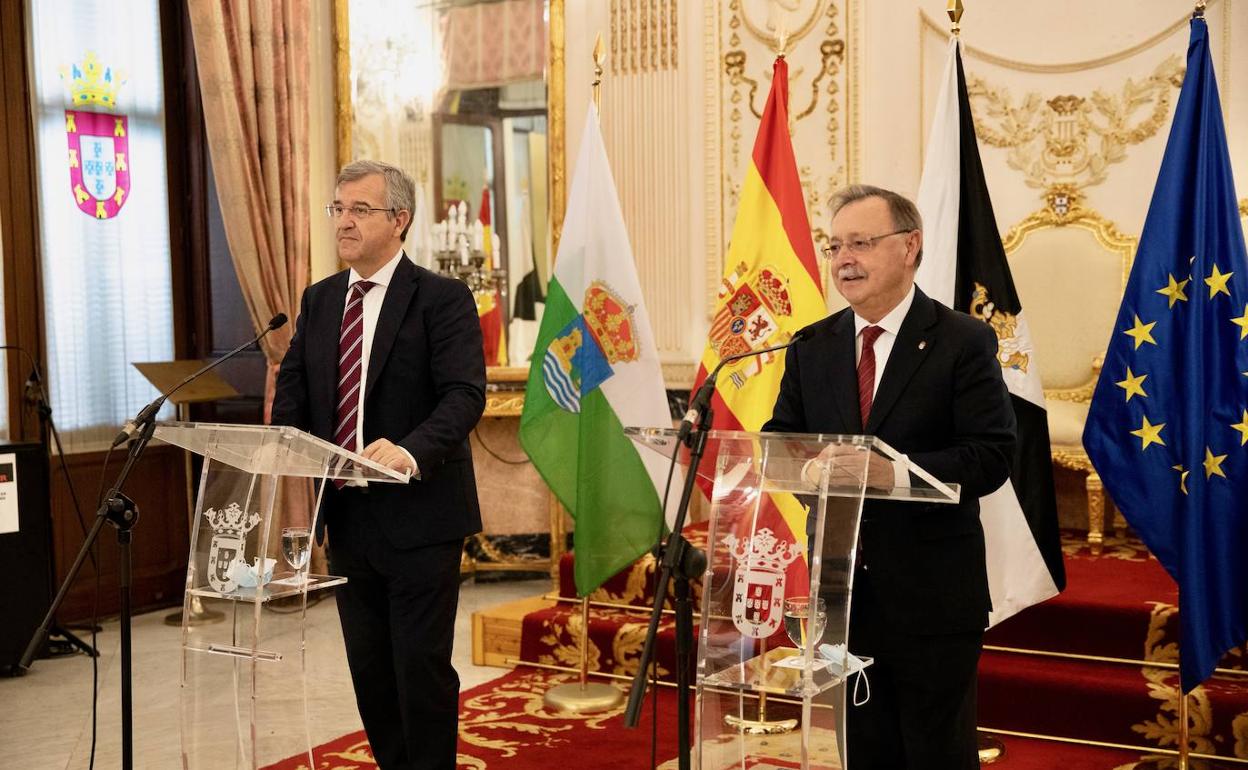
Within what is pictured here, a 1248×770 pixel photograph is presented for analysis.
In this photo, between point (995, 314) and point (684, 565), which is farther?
point (995, 314)

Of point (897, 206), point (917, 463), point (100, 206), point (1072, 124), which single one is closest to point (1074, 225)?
point (1072, 124)

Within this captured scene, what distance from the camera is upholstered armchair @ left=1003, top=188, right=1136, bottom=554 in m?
5.43

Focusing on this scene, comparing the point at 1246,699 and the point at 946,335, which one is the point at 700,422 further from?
the point at 1246,699

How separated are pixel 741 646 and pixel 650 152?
4473 millimetres

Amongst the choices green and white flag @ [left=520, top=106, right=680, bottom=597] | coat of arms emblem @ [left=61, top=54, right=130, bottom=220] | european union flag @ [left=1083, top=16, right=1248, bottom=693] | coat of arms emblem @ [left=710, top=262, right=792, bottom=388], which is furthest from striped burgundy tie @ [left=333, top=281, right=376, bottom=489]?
coat of arms emblem @ [left=61, top=54, right=130, bottom=220]

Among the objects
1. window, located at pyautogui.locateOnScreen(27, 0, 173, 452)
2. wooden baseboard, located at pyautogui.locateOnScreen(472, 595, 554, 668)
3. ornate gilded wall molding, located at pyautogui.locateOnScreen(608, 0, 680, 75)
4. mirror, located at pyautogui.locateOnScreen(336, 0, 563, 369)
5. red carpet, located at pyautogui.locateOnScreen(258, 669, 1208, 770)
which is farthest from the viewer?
mirror, located at pyautogui.locateOnScreen(336, 0, 563, 369)

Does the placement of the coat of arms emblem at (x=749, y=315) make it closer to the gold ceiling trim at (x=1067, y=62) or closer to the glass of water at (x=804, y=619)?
the gold ceiling trim at (x=1067, y=62)

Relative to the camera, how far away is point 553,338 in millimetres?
4648

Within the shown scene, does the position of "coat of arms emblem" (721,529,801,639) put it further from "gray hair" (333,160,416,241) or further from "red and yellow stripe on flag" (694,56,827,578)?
"red and yellow stripe on flag" (694,56,827,578)

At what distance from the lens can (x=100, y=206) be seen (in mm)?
5992

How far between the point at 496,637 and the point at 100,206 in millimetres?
2782

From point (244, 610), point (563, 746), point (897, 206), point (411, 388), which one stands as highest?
point (897, 206)

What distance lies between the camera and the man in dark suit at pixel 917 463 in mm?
2482

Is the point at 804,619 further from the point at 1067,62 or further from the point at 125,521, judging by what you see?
the point at 1067,62
